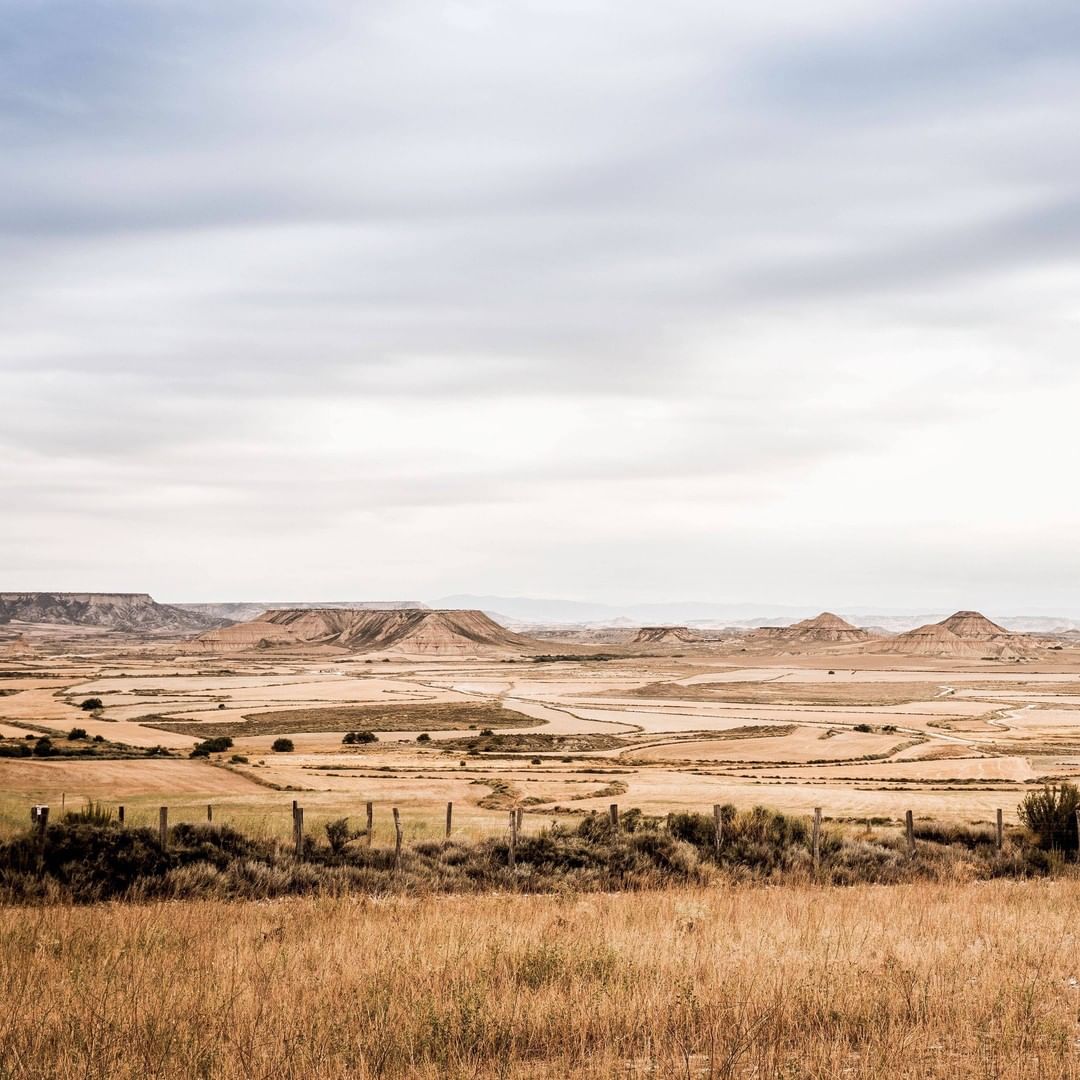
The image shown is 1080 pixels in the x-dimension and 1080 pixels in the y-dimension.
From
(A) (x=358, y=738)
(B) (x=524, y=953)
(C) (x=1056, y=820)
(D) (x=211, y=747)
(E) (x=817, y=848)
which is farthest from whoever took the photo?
(A) (x=358, y=738)

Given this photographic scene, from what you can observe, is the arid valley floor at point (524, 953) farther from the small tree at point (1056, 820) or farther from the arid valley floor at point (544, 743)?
the small tree at point (1056, 820)

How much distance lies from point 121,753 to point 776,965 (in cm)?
5379

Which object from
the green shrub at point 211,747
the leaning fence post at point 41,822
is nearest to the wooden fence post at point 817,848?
the leaning fence post at point 41,822

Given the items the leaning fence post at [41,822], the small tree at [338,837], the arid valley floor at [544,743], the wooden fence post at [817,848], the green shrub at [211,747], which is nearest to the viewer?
the leaning fence post at [41,822]

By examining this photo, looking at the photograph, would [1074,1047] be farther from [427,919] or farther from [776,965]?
[427,919]

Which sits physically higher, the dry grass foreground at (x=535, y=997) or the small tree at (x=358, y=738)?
the dry grass foreground at (x=535, y=997)

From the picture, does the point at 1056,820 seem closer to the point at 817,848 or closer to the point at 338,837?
the point at 817,848

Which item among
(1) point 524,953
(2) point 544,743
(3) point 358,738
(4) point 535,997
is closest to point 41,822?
(1) point 524,953

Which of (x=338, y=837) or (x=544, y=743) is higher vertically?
(x=338, y=837)

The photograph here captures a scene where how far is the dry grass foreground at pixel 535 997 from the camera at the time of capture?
6.77m

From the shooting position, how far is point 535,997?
8.11 meters

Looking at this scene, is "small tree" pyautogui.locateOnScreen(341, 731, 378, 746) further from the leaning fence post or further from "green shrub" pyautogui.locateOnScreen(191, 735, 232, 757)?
the leaning fence post

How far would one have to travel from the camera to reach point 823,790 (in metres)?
43.2

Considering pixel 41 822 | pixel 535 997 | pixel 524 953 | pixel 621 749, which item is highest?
pixel 535 997
